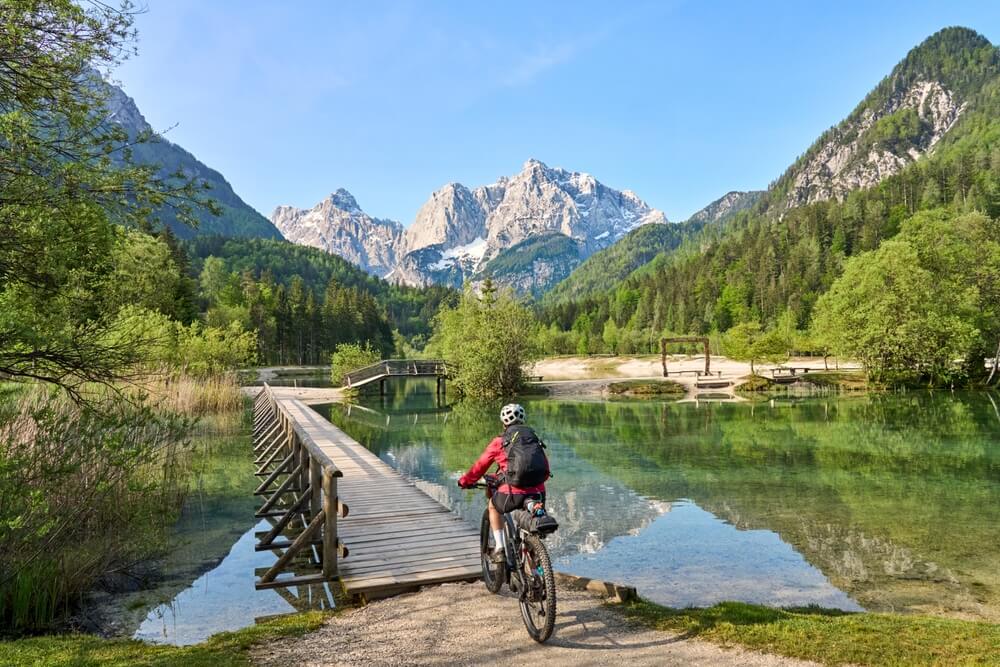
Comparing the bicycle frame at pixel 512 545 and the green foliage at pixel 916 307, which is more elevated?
the green foliage at pixel 916 307

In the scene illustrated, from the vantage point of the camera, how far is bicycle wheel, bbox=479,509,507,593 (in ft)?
26.3

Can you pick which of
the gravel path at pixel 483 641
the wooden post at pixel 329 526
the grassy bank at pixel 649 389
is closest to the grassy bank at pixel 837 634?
the gravel path at pixel 483 641

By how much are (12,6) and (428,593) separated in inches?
320

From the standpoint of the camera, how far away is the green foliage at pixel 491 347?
51.9 meters

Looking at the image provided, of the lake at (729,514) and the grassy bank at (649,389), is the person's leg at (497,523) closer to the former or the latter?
the lake at (729,514)

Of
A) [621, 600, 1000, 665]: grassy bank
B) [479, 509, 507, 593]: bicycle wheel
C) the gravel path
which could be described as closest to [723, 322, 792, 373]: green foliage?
[621, 600, 1000, 665]: grassy bank

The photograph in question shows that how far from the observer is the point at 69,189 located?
7215mm

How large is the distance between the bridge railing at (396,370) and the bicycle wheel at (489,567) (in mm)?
47864

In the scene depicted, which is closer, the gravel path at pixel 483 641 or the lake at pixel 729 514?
the gravel path at pixel 483 641

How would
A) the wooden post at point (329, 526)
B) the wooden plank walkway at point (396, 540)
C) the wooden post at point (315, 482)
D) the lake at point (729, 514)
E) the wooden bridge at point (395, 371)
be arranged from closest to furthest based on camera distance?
1. the wooden plank walkway at point (396, 540)
2. the wooden post at point (329, 526)
3. the lake at point (729, 514)
4. the wooden post at point (315, 482)
5. the wooden bridge at point (395, 371)

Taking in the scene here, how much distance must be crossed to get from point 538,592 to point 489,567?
1.92m

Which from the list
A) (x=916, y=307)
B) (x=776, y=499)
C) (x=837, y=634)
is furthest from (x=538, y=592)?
(x=916, y=307)

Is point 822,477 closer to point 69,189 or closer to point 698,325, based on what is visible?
point 69,189

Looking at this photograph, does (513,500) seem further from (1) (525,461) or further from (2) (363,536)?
(2) (363,536)
